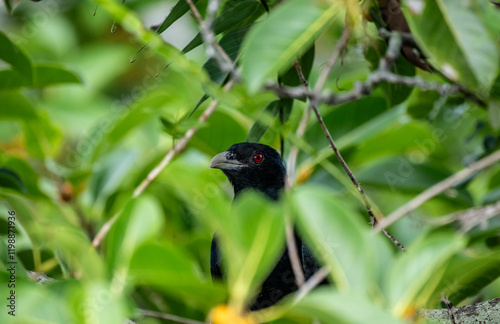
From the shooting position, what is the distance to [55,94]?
8.26 metres

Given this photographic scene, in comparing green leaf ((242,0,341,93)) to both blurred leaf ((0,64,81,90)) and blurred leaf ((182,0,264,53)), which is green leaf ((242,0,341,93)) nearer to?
blurred leaf ((182,0,264,53))

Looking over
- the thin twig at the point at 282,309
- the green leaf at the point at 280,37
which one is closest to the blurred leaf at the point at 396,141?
the green leaf at the point at 280,37

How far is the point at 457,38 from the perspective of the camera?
2.17 m

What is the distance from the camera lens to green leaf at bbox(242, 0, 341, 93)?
1.87 m

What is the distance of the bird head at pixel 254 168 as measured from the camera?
466cm

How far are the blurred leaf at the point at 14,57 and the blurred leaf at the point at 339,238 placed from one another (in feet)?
7.36

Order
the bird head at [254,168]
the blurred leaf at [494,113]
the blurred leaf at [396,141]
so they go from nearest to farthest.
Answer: the blurred leaf at [494,113] → the blurred leaf at [396,141] → the bird head at [254,168]

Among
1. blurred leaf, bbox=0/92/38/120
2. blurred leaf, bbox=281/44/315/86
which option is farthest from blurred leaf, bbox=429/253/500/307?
blurred leaf, bbox=0/92/38/120

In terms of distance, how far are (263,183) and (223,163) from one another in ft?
1.59

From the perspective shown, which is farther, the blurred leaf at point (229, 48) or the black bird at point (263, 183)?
the black bird at point (263, 183)

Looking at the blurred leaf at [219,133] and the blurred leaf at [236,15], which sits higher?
the blurred leaf at [236,15]

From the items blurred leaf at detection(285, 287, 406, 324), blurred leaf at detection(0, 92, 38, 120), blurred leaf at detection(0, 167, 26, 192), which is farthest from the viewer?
blurred leaf at detection(0, 92, 38, 120)

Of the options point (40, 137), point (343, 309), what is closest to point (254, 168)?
point (40, 137)

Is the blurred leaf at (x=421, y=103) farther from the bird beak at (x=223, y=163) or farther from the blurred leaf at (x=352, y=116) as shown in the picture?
the bird beak at (x=223, y=163)
